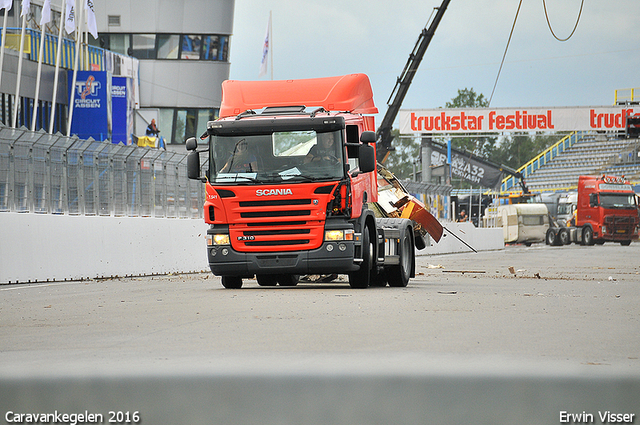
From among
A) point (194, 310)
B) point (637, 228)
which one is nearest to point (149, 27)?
point (637, 228)

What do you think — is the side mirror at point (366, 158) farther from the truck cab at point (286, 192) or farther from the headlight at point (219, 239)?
the headlight at point (219, 239)

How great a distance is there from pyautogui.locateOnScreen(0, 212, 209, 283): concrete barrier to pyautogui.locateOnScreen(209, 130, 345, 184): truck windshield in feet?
14.6

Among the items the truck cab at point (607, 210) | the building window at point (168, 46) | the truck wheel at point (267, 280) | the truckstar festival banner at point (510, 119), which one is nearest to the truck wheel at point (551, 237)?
the truck cab at point (607, 210)

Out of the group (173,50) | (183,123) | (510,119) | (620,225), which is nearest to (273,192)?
(173,50)

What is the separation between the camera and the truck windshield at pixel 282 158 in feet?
46.8

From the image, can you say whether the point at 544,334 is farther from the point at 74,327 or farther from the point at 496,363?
the point at 74,327

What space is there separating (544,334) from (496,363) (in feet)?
8.17

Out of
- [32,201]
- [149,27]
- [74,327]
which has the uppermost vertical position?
A: [149,27]

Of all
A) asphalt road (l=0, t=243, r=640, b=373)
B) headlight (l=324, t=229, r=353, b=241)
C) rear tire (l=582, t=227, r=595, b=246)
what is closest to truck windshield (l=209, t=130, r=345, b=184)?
headlight (l=324, t=229, r=353, b=241)

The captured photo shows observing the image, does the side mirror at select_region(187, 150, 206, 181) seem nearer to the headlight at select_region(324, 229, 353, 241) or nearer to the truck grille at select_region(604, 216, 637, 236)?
the headlight at select_region(324, 229, 353, 241)

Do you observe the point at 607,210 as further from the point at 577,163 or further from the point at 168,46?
the point at 577,163

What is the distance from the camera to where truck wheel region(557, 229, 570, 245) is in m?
56.4

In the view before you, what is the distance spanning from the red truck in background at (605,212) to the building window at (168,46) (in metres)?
25.2

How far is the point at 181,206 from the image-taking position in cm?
2347
